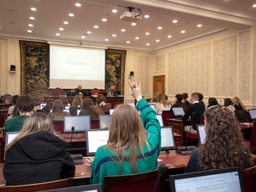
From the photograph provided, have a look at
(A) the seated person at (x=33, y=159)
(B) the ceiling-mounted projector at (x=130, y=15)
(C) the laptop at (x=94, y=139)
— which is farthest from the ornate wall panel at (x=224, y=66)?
(A) the seated person at (x=33, y=159)

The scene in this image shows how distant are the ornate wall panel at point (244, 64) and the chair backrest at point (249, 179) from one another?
7.60 metres

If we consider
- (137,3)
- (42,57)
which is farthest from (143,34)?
(42,57)

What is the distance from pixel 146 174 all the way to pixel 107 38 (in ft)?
35.2

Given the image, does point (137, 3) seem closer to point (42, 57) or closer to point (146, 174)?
point (146, 174)

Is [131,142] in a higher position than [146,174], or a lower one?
higher

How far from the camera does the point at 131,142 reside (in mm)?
1533

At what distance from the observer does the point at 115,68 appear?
13.2 metres

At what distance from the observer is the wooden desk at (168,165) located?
209cm

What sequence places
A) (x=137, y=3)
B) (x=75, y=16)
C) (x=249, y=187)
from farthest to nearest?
(x=75, y=16) < (x=137, y=3) < (x=249, y=187)

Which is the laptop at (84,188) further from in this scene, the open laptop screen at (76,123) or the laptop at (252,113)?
the laptop at (252,113)

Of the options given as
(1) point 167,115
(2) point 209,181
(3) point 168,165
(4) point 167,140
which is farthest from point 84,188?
(1) point 167,115

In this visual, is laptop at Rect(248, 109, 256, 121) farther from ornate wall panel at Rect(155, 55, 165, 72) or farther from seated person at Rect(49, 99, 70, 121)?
ornate wall panel at Rect(155, 55, 165, 72)

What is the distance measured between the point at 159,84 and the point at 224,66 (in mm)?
4659

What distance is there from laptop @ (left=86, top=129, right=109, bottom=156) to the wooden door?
10.8 m
